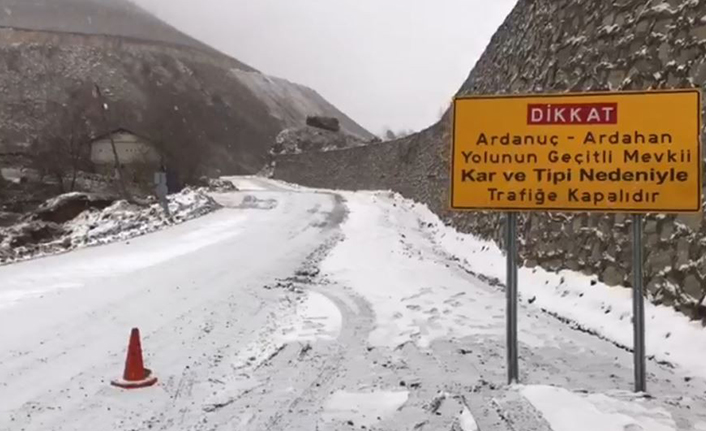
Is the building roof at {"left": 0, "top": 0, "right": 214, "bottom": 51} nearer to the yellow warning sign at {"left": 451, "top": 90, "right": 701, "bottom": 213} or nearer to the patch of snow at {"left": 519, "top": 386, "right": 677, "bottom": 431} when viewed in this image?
the yellow warning sign at {"left": 451, "top": 90, "right": 701, "bottom": 213}

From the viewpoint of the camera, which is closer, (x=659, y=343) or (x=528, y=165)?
(x=528, y=165)

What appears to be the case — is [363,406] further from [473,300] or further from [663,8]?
[663,8]

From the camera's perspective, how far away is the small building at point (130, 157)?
159 feet

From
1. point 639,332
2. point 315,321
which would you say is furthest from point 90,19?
point 639,332

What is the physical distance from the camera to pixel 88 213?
2156 cm

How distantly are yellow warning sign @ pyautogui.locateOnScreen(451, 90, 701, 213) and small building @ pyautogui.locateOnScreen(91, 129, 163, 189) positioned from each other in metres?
40.7

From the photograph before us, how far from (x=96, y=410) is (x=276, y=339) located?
231 cm

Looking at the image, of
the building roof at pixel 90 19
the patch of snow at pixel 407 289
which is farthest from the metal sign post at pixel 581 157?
the building roof at pixel 90 19

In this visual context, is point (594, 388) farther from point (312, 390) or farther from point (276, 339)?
point (276, 339)

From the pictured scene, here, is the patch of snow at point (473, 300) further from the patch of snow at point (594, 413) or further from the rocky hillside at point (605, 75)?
the patch of snow at point (594, 413)

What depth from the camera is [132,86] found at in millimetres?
132250

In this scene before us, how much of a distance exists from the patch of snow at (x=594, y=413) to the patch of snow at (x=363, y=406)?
98 centimetres

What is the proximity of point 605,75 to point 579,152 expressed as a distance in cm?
425

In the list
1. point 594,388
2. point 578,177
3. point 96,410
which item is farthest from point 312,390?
point 578,177
